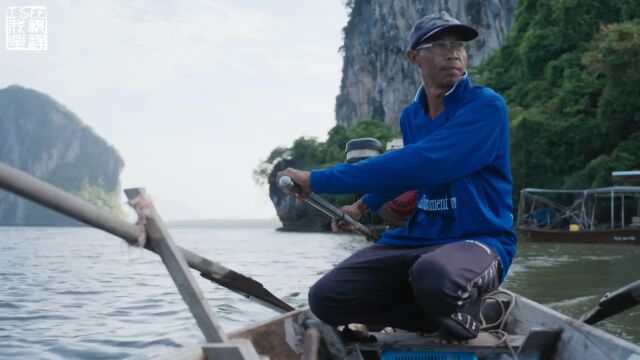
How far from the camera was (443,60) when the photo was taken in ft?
10.0

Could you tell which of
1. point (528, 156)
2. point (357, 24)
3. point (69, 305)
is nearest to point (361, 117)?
point (357, 24)

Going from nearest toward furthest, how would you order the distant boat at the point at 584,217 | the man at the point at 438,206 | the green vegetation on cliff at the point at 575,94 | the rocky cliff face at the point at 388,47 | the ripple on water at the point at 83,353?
the man at the point at 438,206 → the ripple on water at the point at 83,353 → the distant boat at the point at 584,217 → the green vegetation on cliff at the point at 575,94 → the rocky cliff face at the point at 388,47

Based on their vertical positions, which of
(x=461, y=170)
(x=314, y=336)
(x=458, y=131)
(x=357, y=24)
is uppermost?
(x=357, y=24)

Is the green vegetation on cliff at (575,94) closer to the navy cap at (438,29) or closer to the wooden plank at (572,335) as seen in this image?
the wooden plank at (572,335)

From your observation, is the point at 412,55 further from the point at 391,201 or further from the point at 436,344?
the point at 436,344

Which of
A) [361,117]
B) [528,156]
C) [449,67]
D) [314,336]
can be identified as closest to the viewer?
[449,67]

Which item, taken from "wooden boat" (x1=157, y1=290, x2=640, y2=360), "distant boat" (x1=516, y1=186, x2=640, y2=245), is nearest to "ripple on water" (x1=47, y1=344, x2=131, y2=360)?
"wooden boat" (x1=157, y1=290, x2=640, y2=360)

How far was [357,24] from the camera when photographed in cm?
7781

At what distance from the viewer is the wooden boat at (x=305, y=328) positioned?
82.4 inches

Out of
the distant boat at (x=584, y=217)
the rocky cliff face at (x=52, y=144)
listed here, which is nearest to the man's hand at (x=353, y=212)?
the distant boat at (x=584, y=217)

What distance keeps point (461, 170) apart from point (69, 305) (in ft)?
24.7

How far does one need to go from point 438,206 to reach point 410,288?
1.46 feet

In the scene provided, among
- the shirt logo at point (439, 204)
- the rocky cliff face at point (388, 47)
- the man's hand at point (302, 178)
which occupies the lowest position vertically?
the shirt logo at point (439, 204)

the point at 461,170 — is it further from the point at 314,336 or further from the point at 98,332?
the point at 98,332
